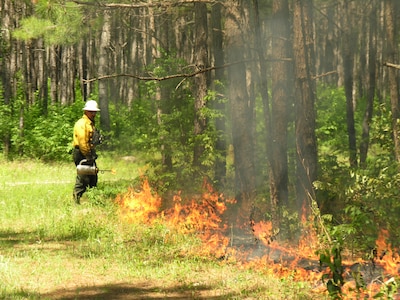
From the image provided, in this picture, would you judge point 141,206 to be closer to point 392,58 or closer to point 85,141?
point 85,141

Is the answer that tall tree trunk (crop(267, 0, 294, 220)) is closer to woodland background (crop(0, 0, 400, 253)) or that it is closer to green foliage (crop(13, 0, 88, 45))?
woodland background (crop(0, 0, 400, 253))

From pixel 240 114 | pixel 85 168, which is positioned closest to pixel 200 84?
pixel 240 114

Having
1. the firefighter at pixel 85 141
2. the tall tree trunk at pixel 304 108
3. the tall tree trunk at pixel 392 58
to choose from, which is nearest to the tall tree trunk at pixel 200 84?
the firefighter at pixel 85 141

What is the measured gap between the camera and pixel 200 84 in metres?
14.1

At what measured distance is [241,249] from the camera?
918 centimetres

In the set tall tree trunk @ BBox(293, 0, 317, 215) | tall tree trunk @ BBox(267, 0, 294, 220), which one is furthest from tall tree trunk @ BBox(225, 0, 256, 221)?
tall tree trunk @ BBox(293, 0, 317, 215)

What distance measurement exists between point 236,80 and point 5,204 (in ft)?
17.5

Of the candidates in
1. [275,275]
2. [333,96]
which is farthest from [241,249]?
[333,96]

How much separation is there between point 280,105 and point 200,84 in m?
3.48

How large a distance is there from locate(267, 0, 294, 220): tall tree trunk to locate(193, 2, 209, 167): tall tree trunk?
246cm

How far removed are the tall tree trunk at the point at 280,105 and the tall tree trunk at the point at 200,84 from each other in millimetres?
2458

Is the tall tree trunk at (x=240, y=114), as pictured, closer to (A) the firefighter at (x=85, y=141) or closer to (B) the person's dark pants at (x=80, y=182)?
(A) the firefighter at (x=85, y=141)

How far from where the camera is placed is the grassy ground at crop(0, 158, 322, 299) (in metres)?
7.01

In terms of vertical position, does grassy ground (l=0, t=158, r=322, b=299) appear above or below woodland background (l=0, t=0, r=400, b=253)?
below
